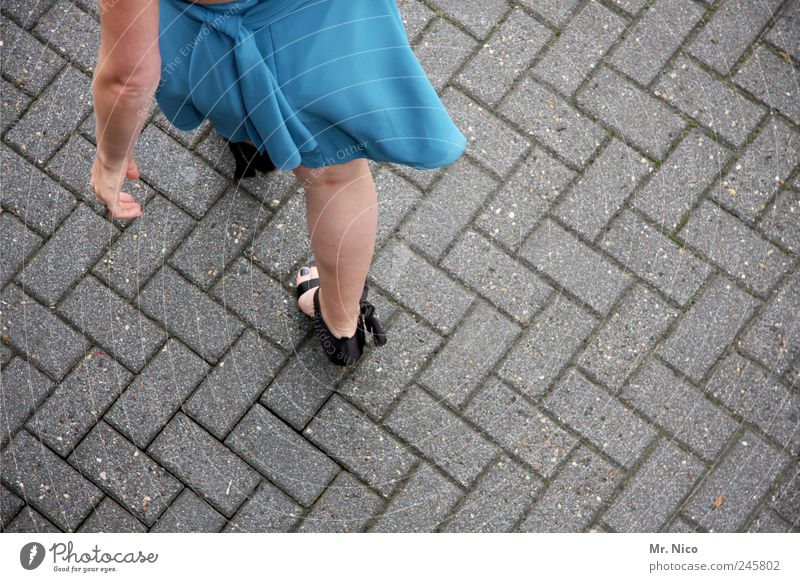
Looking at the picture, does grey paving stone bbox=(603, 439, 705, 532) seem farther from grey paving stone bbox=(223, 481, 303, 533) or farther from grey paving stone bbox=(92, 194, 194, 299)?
grey paving stone bbox=(92, 194, 194, 299)

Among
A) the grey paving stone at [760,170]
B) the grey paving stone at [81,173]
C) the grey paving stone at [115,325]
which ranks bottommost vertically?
the grey paving stone at [115,325]

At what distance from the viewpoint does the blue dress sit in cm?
182

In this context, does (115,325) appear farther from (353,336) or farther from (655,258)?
(655,258)

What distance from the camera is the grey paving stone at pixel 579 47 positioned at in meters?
2.85

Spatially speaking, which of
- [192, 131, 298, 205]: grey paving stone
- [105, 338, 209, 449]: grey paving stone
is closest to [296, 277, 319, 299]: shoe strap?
[192, 131, 298, 205]: grey paving stone

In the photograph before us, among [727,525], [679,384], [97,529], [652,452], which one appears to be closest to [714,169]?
[679,384]

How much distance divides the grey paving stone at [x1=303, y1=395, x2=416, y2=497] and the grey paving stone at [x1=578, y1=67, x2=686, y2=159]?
133 centimetres

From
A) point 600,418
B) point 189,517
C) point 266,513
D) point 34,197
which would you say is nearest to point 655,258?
point 600,418

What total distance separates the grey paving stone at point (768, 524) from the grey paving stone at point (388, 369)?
1.18 metres

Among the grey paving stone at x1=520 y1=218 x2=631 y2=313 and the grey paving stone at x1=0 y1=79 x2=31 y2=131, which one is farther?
the grey paving stone at x1=0 y1=79 x2=31 y2=131

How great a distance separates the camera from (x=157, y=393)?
2.71 meters

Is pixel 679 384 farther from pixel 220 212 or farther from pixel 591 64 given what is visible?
pixel 220 212

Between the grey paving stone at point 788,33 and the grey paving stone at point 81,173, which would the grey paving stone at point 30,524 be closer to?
the grey paving stone at point 81,173

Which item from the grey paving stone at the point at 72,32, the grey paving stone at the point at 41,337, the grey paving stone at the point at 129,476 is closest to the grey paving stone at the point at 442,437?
the grey paving stone at the point at 129,476
